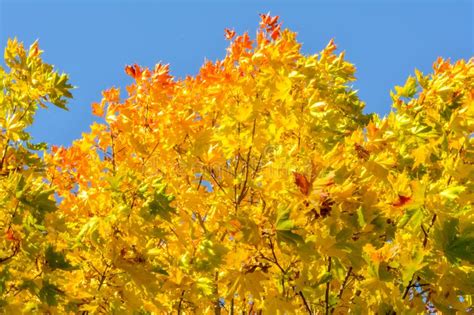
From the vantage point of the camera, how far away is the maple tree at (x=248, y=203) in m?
3.63

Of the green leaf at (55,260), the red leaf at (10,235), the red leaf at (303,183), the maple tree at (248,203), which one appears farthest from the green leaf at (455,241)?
the red leaf at (10,235)

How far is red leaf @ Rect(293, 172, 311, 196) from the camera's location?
11.2 ft

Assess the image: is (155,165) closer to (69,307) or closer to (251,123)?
(251,123)

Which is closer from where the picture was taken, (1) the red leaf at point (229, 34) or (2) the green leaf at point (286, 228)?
(2) the green leaf at point (286, 228)

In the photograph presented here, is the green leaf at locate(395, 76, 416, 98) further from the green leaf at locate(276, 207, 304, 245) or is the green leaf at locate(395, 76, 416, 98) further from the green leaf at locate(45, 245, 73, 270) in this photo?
the green leaf at locate(45, 245, 73, 270)

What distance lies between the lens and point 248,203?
5.29 metres

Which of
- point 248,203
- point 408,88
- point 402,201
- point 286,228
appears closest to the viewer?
point 286,228

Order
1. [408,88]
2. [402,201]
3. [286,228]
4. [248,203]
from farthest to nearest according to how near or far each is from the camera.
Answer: [408,88] → [248,203] → [402,201] → [286,228]

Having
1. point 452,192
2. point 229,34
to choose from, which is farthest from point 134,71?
point 452,192

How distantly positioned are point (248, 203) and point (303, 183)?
1898 millimetres

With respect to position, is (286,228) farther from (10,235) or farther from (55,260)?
(10,235)

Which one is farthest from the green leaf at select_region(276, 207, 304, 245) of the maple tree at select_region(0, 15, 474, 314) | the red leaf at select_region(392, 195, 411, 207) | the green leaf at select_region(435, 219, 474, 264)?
the green leaf at select_region(435, 219, 474, 264)

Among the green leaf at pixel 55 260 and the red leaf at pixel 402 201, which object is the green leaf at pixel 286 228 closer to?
the red leaf at pixel 402 201

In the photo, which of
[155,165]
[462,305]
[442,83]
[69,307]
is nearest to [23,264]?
[69,307]
